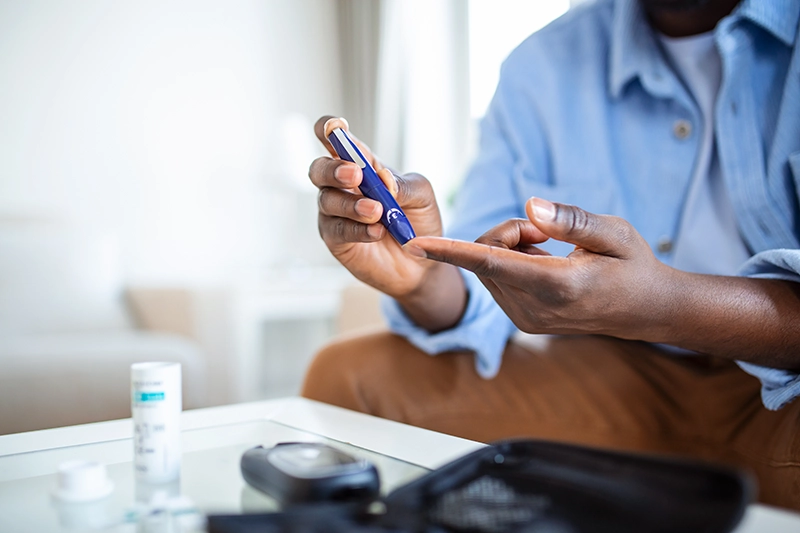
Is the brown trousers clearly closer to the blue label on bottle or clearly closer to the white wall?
the blue label on bottle

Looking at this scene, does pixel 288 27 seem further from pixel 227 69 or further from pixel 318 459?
pixel 318 459

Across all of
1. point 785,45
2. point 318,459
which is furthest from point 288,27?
point 318,459

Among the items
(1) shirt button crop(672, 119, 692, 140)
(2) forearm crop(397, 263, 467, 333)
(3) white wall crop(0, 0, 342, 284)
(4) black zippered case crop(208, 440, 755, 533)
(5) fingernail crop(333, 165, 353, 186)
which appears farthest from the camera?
(3) white wall crop(0, 0, 342, 284)

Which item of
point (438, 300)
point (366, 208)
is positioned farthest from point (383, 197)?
point (438, 300)

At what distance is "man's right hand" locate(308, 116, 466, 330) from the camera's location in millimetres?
530

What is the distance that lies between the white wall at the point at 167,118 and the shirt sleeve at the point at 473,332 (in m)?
1.02

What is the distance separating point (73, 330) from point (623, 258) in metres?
1.30

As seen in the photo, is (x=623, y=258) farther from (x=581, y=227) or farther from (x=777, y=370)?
(x=777, y=370)

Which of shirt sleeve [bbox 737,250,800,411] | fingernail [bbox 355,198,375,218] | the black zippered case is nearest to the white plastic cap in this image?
the black zippered case

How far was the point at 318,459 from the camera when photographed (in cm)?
38

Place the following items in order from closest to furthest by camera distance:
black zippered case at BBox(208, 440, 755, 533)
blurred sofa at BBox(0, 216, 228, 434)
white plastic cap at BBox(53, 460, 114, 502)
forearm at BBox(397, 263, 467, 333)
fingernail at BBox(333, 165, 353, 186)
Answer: black zippered case at BBox(208, 440, 755, 533)
white plastic cap at BBox(53, 460, 114, 502)
fingernail at BBox(333, 165, 353, 186)
forearm at BBox(397, 263, 467, 333)
blurred sofa at BBox(0, 216, 228, 434)

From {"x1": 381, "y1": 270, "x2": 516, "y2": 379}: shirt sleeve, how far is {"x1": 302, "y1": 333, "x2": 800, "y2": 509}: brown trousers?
23 millimetres

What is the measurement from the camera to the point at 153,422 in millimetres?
427

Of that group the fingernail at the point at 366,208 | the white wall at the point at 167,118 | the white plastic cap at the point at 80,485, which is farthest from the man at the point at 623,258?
the white wall at the point at 167,118
